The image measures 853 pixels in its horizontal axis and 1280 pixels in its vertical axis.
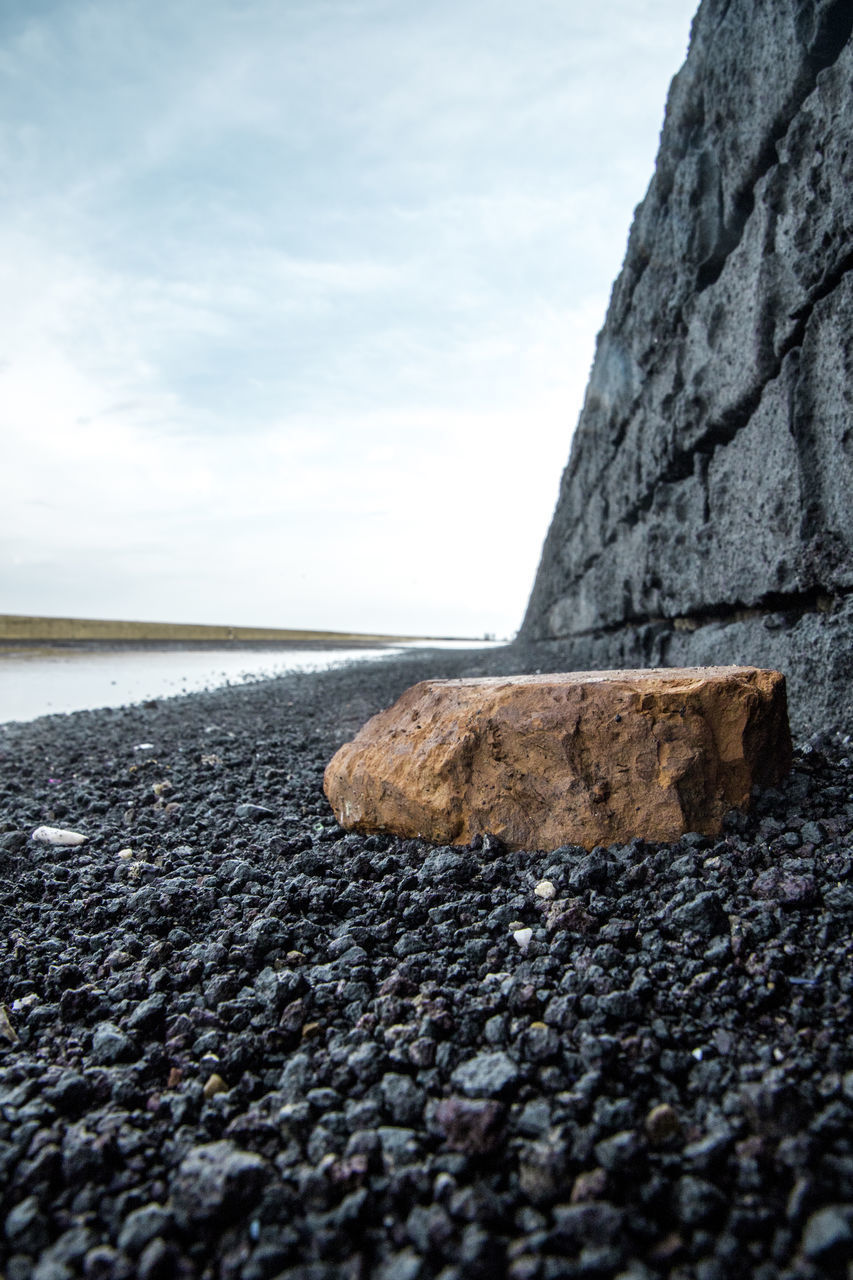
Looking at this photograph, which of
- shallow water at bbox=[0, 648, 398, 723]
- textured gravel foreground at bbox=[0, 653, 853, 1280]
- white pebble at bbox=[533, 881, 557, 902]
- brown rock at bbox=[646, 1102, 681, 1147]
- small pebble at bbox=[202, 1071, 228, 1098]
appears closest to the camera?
textured gravel foreground at bbox=[0, 653, 853, 1280]

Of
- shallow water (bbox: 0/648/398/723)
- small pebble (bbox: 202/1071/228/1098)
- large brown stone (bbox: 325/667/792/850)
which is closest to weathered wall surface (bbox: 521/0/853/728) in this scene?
large brown stone (bbox: 325/667/792/850)

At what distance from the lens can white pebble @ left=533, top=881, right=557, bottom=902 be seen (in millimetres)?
1971

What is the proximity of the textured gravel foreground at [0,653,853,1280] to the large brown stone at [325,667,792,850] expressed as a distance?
0.10m

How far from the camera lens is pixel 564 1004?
1475 millimetres

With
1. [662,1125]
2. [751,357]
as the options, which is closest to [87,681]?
[751,357]

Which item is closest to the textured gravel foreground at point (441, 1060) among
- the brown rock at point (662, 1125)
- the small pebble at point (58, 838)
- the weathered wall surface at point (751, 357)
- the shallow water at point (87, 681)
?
the brown rock at point (662, 1125)

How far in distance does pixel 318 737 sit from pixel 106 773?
5.27ft

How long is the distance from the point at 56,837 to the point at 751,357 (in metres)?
4.21

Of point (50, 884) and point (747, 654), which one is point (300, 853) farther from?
point (747, 654)

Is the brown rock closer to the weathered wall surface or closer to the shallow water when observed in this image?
the weathered wall surface

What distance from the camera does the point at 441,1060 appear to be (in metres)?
1.38

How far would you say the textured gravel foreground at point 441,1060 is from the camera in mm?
1017

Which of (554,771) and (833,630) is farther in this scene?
(833,630)

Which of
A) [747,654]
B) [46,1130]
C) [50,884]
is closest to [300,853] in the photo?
[50,884]
